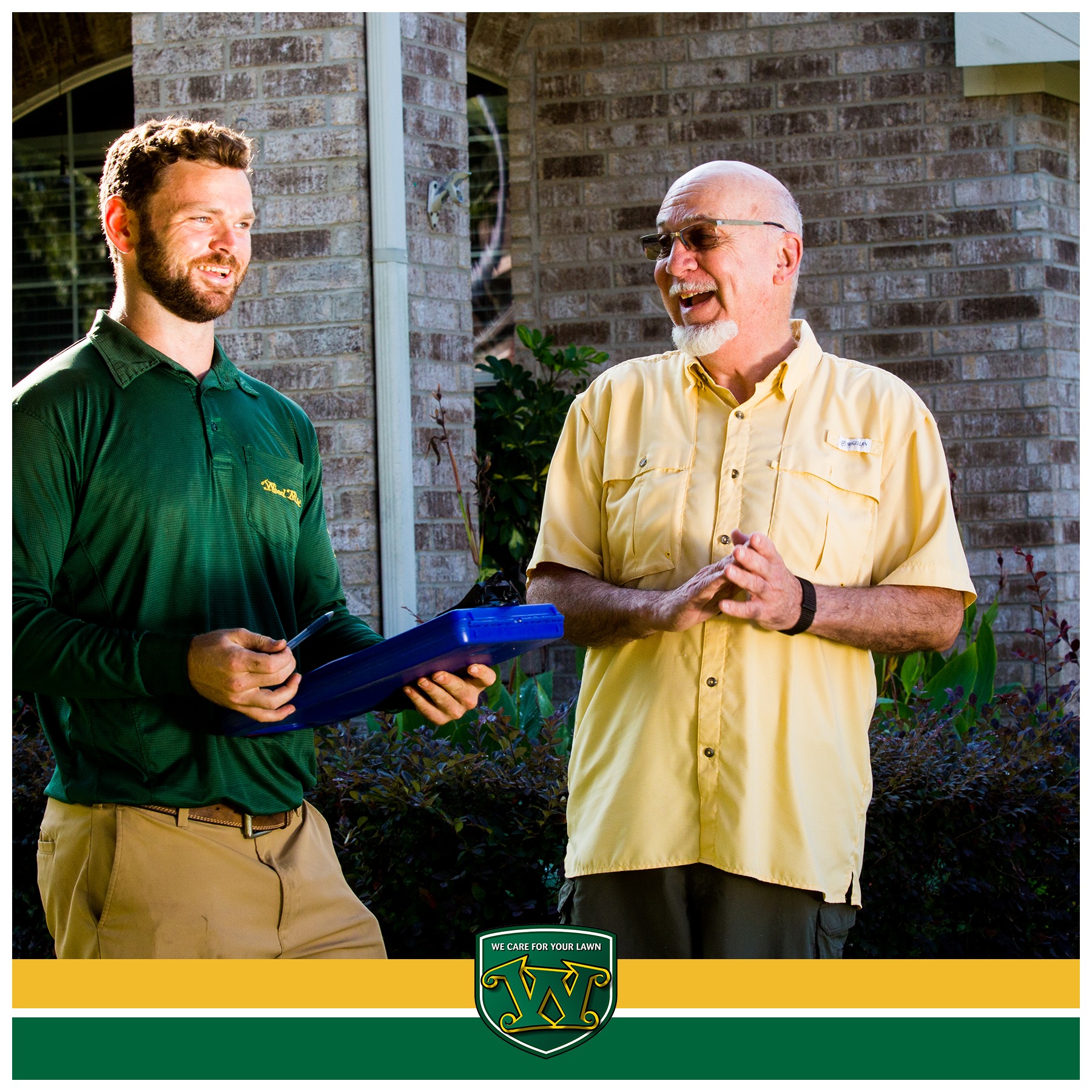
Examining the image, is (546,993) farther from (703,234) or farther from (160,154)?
(160,154)

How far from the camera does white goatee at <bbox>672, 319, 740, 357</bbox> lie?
8.73ft

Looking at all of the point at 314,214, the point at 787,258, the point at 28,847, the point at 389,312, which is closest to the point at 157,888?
the point at 787,258

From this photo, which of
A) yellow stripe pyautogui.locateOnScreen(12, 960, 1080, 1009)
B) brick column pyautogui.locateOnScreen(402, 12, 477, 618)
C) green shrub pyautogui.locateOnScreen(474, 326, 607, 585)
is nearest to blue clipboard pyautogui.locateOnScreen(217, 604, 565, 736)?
yellow stripe pyautogui.locateOnScreen(12, 960, 1080, 1009)

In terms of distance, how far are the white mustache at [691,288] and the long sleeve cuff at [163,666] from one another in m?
1.22

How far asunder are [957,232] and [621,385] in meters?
5.82

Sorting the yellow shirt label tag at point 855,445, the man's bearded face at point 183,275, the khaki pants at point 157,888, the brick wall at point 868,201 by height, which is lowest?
the khaki pants at point 157,888

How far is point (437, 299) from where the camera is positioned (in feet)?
18.6

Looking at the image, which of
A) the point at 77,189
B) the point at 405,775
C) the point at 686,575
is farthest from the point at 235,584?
the point at 77,189

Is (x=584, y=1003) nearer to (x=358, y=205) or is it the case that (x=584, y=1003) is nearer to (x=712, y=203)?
(x=712, y=203)

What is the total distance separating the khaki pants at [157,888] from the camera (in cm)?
218

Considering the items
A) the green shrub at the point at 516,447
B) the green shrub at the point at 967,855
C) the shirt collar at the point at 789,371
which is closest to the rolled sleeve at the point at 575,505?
the shirt collar at the point at 789,371

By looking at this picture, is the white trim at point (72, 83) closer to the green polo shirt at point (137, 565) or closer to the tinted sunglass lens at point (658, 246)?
the tinted sunglass lens at point (658, 246)

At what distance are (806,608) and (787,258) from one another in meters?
0.77

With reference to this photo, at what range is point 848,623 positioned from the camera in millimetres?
2477
